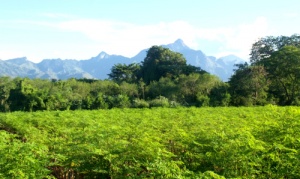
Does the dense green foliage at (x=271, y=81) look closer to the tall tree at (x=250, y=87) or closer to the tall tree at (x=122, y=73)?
the tall tree at (x=250, y=87)

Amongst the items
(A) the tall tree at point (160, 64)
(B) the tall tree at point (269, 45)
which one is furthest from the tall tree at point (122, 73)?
(B) the tall tree at point (269, 45)

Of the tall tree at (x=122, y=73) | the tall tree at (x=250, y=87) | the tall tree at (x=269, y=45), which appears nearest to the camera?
the tall tree at (x=250, y=87)

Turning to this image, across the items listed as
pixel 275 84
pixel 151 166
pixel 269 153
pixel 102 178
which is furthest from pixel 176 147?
pixel 275 84

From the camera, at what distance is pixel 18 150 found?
24.8 feet

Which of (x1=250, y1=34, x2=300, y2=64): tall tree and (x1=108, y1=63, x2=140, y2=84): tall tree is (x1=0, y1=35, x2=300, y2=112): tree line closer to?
(x1=250, y1=34, x2=300, y2=64): tall tree

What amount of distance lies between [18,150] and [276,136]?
22.8ft

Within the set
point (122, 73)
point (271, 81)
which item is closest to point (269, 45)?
point (271, 81)

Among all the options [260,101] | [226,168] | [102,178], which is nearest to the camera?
[226,168]

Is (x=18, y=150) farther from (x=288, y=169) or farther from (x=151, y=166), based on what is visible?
(x=288, y=169)

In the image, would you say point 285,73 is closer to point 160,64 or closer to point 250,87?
point 250,87

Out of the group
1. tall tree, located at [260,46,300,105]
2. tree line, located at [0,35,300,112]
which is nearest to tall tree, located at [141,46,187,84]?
tree line, located at [0,35,300,112]

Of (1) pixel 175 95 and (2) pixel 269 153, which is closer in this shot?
(2) pixel 269 153

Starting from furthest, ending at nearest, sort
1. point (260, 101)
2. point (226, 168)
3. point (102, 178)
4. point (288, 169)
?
point (260, 101), point (102, 178), point (226, 168), point (288, 169)

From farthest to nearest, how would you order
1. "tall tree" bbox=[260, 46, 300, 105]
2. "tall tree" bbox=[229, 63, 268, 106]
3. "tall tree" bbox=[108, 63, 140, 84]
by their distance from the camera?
1. "tall tree" bbox=[108, 63, 140, 84]
2. "tall tree" bbox=[260, 46, 300, 105]
3. "tall tree" bbox=[229, 63, 268, 106]
